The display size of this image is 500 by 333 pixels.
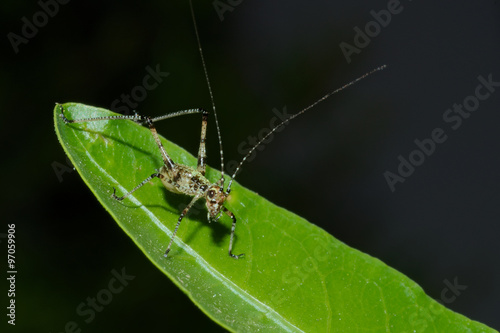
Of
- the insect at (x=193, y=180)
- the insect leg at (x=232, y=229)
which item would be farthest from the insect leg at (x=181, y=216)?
the insect leg at (x=232, y=229)

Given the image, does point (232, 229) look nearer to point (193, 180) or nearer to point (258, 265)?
point (258, 265)

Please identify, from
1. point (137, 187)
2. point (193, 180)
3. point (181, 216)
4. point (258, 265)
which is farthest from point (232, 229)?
point (193, 180)

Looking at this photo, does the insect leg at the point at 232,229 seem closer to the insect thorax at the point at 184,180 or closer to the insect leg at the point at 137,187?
the insect thorax at the point at 184,180

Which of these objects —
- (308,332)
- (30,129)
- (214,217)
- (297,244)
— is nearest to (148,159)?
(214,217)

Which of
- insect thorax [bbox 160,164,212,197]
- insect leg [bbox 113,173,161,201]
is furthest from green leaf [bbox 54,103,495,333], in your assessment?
insect thorax [bbox 160,164,212,197]

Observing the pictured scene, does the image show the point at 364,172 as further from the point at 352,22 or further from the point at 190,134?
the point at 190,134

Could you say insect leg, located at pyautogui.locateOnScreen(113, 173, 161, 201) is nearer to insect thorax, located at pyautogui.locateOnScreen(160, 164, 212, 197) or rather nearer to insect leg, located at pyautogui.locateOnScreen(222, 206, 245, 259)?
insect thorax, located at pyautogui.locateOnScreen(160, 164, 212, 197)

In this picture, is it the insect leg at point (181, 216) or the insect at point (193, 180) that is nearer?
the insect leg at point (181, 216)

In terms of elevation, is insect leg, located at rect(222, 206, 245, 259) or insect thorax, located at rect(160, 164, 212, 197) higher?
insect thorax, located at rect(160, 164, 212, 197)
